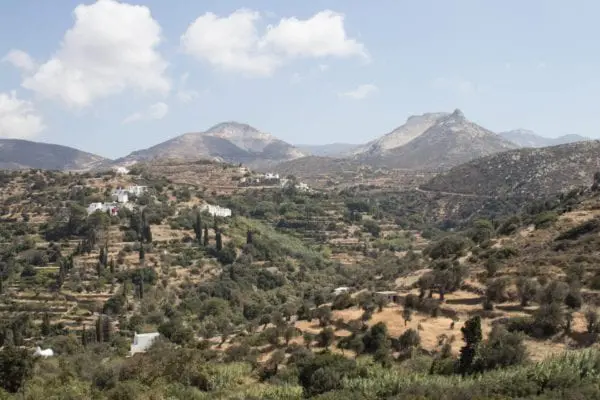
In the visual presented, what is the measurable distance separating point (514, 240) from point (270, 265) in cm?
3934

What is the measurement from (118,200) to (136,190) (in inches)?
311

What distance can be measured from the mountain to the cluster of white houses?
75.2 metres

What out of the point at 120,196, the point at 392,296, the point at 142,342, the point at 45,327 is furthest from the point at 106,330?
the point at 120,196

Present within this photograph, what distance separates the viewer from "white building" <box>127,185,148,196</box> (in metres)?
104

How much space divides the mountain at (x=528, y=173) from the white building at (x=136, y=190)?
7378 centimetres

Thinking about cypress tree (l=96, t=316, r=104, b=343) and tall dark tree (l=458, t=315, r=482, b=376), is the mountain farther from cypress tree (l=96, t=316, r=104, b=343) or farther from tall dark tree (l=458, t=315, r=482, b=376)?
tall dark tree (l=458, t=315, r=482, b=376)

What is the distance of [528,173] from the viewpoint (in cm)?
12681

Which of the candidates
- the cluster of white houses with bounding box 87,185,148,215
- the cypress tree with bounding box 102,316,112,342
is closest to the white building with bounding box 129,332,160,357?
the cypress tree with bounding box 102,316,112,342

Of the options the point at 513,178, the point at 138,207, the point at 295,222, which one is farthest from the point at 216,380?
the point at 513,178

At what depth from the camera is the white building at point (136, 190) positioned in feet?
341

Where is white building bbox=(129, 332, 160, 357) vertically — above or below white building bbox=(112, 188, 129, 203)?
below

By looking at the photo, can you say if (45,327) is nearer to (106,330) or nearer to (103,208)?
(106,330)

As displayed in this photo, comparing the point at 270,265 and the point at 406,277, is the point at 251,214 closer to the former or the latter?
the point at 270,265

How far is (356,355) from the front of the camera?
2973cm
